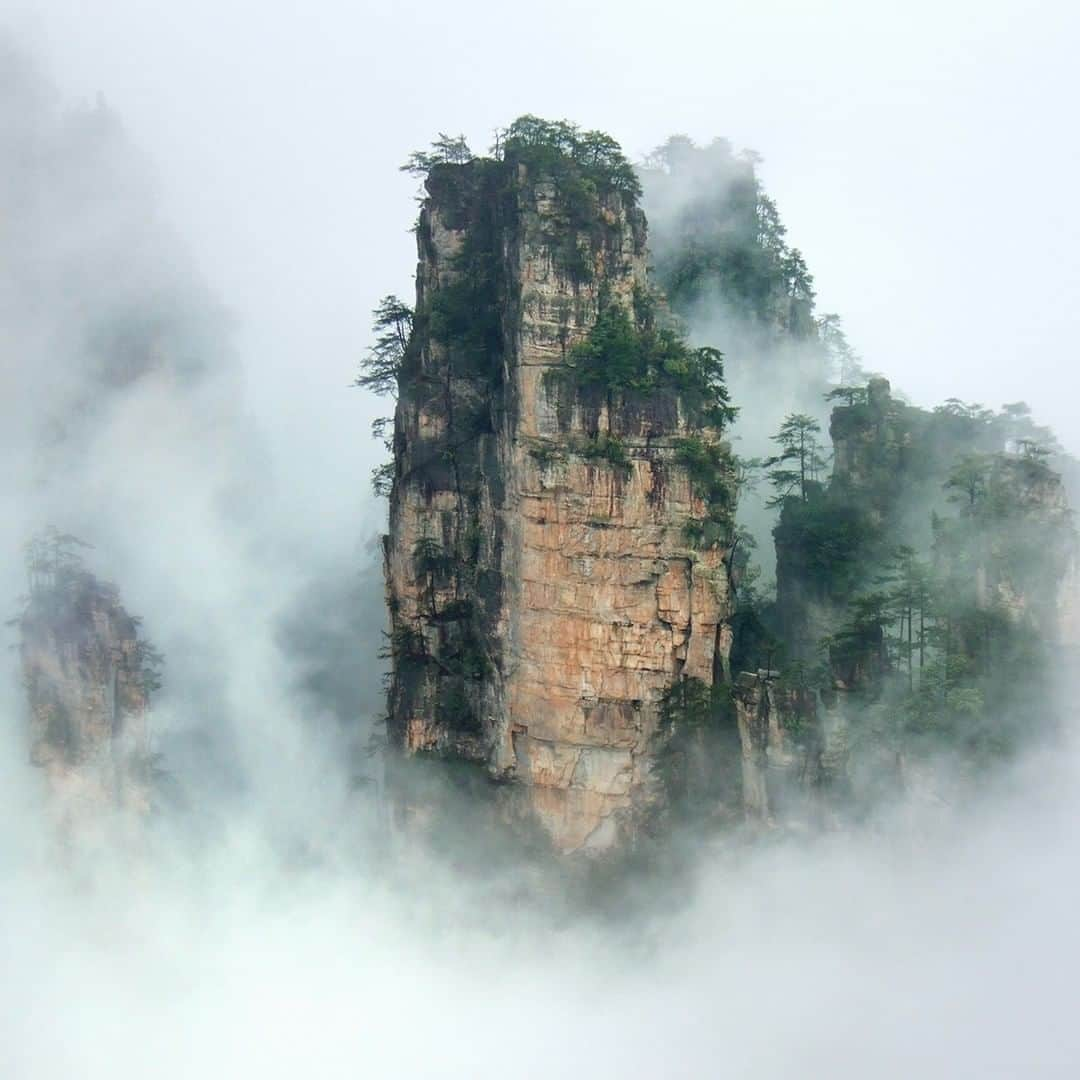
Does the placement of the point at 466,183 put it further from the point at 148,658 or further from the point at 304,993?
the point at 304,993

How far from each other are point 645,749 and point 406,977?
28.8 feet

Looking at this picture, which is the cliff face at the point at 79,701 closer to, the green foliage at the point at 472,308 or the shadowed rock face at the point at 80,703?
the shadowed rock face at the point at 80,703

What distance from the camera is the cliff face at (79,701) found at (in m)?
45.8

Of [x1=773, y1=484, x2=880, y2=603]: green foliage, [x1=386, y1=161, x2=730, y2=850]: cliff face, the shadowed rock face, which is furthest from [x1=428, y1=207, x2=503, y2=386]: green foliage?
the shadowed rock face

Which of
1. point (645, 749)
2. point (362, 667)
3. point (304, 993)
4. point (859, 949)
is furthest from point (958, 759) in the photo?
point (362, 667)

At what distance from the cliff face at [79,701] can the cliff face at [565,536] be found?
38.5ft

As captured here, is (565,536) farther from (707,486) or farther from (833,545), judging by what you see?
(833,545)

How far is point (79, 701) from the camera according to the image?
151ft

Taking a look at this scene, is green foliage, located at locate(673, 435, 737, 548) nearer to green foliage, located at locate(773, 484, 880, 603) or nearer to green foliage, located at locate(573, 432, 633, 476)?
green foliage, located at locate(573, 432, 633, 476)

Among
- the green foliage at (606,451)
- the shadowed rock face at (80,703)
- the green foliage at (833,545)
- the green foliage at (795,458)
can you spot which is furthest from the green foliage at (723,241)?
the shadowed rock face at (80,703)

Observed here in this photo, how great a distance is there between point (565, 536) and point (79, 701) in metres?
17.2

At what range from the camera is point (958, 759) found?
3650cm

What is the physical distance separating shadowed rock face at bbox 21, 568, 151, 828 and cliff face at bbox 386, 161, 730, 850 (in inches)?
462

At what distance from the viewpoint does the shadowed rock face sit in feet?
150
